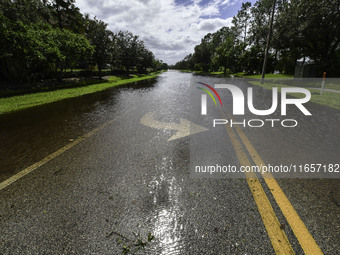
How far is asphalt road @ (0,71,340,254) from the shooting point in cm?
167

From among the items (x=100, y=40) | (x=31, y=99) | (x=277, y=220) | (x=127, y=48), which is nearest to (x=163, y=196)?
(x=277, y=220)

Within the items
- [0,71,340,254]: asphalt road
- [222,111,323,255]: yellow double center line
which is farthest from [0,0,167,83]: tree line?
[222,111,323,255]: yellow double center line

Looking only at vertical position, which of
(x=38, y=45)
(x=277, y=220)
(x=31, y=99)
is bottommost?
(x=277, y=220)

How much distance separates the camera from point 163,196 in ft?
7.54

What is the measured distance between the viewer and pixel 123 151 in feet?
11.8

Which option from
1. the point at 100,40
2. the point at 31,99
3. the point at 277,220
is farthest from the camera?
the point at 100,40

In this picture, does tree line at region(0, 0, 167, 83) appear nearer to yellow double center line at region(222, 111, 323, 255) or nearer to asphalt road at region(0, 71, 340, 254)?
asphalt road at region(0, 71, 340, 254)

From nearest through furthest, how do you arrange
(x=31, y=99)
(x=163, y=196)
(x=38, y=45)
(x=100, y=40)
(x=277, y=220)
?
(x=277, y=220)
(x=163, y=196)
(x=31, y=99)
(x=38, y=45)
(x=100, y=40)

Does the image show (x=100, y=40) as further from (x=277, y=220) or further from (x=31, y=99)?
(x=277, y=220)

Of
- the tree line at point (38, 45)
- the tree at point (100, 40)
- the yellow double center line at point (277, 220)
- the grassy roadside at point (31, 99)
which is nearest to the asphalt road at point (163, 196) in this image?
the yellow double center line at point (277, 220)

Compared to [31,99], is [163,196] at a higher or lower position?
lower

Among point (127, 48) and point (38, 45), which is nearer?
point (38, 45)

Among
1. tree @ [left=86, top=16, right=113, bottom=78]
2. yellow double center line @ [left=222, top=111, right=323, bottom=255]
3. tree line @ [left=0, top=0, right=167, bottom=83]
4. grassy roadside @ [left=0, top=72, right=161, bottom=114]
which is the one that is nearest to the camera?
Answer: yellow double center line @ [left=222, top=111, right=323, bottom=255]

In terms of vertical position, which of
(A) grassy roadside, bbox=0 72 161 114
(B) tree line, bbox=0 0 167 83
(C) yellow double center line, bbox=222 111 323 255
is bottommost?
(C) yellow double center line, bbox=222 111 323 255
